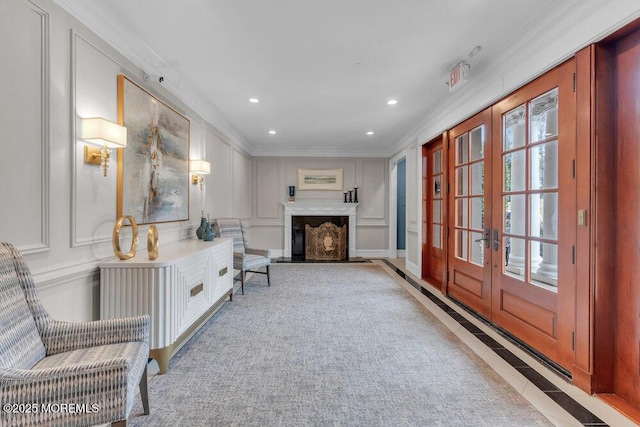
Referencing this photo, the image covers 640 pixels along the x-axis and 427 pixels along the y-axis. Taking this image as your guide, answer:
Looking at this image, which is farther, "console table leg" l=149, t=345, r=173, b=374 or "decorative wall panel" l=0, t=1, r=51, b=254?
"console table leg" l=149, t=345, r=173, b=374

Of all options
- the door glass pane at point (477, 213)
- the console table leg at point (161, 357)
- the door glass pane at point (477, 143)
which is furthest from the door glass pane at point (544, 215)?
the console table leg at point (161, 357)

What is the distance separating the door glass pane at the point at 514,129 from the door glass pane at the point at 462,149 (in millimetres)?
773

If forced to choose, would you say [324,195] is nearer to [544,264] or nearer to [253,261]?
[253,261]

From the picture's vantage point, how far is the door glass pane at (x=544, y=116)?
233 centimetres

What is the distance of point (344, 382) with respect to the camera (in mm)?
2059

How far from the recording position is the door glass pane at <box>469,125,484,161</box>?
3.33 m

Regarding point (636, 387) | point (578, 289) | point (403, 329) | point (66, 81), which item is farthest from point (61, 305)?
point (636, 387)

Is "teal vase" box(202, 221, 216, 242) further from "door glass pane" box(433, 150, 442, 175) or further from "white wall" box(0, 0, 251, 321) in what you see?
"door glass pane" box(433, 150, 442, 175)

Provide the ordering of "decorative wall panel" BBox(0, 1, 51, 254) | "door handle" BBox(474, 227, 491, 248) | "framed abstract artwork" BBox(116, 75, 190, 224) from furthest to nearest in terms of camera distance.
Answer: "door handle" BBox(474, 227, 491, 248)
"framed abstract artwork" BBox(116, 75, 190, 224)
"decorative wall panel" BBox(0, 1, 51, 254)

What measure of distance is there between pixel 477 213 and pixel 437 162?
145 cm

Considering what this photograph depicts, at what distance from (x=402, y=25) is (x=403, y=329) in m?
2.70

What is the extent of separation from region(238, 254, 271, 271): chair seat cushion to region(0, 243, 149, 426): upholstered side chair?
259 centimetres

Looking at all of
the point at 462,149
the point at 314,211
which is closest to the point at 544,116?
the point at 462,149

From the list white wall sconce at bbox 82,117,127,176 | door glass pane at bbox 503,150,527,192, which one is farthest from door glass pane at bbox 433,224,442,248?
white wall sconce at bbox 82,117,127,176
